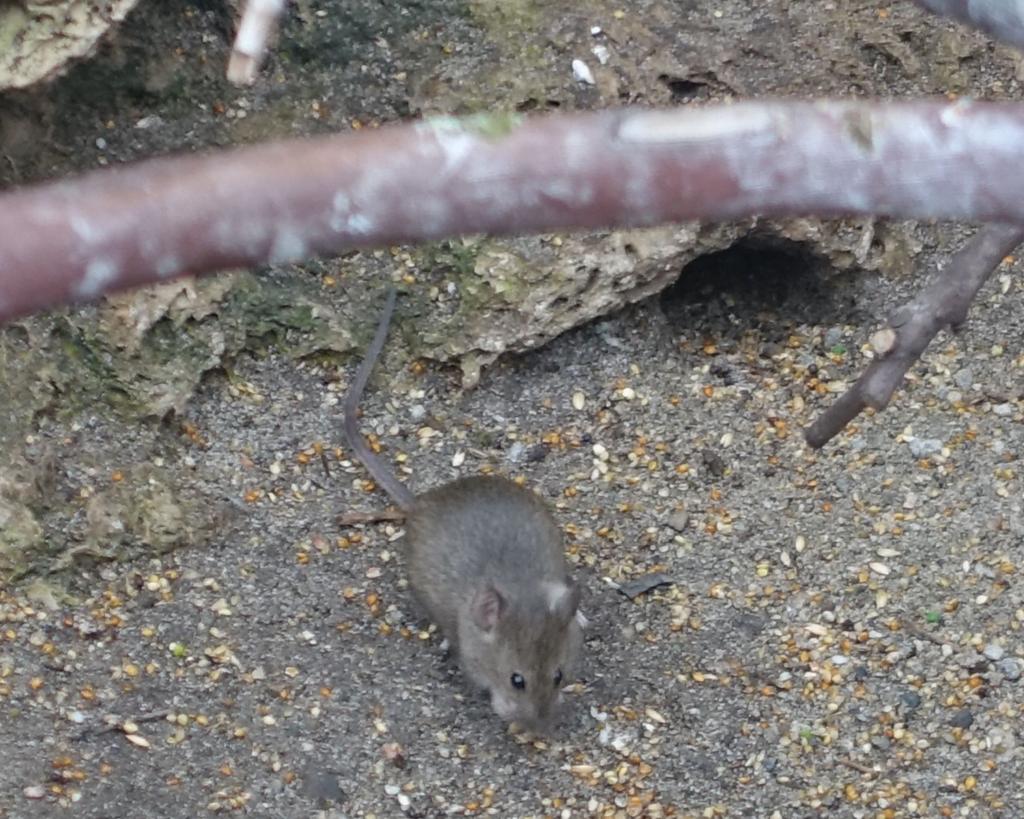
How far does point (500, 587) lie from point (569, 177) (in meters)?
2.82

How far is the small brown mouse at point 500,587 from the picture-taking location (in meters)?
3.59

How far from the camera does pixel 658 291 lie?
417cm

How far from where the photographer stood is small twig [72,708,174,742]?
11.5 ft

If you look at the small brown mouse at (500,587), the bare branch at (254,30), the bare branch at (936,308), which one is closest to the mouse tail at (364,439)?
the small brown mouse at (500,587)

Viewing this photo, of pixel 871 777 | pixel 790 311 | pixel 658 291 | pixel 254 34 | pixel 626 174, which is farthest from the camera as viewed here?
pixel 790 311

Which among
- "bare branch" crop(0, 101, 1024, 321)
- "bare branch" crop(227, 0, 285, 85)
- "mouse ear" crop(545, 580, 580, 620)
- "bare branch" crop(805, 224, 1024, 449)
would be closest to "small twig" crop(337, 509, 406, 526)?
"mouse ear" crop(545, 580, 580, 620)

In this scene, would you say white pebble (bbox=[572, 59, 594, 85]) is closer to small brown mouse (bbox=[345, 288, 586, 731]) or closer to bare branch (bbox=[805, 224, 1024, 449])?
small brown mouse (bbox=[345, 288, 586, 731])

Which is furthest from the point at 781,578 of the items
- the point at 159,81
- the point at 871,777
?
the point at 159,81

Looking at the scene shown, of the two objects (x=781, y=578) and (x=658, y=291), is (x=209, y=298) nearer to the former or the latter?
(x=658, y=291)

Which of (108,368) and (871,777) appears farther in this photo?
(108,368)

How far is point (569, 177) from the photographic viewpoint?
37.4 inches

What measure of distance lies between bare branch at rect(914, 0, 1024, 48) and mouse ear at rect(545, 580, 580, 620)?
7.92ft

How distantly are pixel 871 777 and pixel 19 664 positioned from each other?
2198 millimetres

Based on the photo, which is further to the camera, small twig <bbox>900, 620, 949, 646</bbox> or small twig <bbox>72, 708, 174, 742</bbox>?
small twig <bbox>900, 620, 949, 646</bbox>
